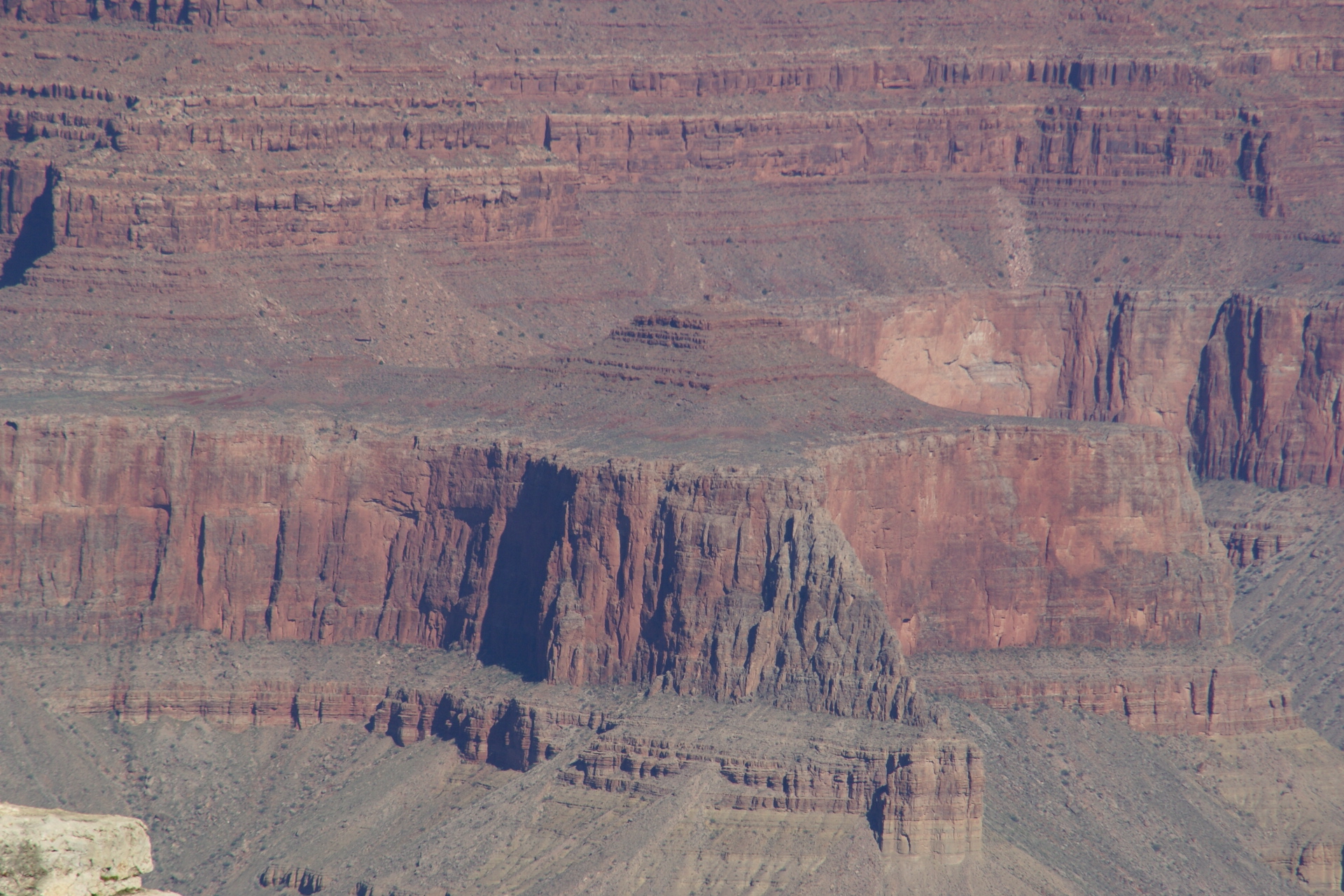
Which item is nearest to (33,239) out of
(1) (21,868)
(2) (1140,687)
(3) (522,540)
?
(3) (522,540)

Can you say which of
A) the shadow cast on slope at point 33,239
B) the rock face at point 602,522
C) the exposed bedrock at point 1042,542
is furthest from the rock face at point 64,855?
the shadow cast on slope at point 33,239

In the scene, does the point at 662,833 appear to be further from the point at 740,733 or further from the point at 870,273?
the point at 870,273

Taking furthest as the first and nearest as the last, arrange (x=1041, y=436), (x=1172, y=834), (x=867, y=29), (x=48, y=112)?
(x=867, y=29)
(x=48, y=112)
(x=1041, y=436)
(x=1172, y=834)

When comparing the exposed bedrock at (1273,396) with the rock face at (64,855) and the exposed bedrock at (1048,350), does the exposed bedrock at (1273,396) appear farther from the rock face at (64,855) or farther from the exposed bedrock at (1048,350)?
the rock face at (64,855)

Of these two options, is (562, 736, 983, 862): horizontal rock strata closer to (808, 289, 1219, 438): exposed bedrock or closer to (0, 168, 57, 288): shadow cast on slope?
(0, 168, 57, 288): shadow cast on slope

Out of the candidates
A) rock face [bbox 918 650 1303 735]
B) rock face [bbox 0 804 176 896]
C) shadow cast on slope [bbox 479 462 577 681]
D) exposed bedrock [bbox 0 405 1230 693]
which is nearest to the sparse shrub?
rock face [bbox 0 804 176 896]

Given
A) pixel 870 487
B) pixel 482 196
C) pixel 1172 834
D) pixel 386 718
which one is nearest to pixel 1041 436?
pixel 870 487
